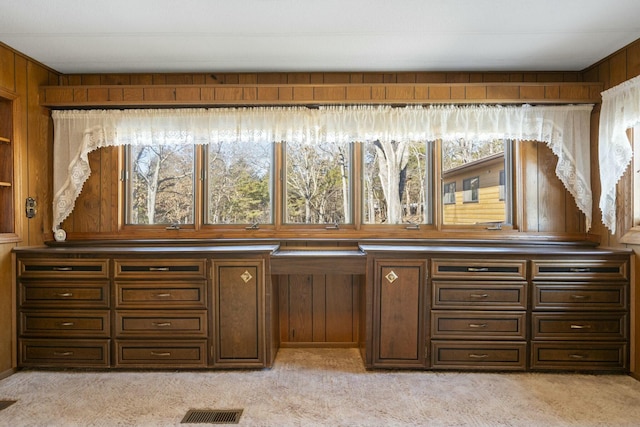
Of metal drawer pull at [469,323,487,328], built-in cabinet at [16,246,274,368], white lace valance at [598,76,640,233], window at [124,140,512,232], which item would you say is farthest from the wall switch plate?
white lace valance at [598,76,640,233]

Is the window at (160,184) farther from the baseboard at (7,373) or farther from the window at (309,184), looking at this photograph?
the baseboard at (7,373)

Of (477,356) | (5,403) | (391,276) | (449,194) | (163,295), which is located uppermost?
(449,194)

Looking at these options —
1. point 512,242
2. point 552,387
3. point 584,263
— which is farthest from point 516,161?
point 552,387

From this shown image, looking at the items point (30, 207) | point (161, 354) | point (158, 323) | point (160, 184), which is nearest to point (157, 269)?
point (158, 323)

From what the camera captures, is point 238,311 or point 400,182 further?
point 400,182

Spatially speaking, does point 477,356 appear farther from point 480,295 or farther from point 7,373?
point 7,373

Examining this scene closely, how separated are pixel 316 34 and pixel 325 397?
2.51 metres

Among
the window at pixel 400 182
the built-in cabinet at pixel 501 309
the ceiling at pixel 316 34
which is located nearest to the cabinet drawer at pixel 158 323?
the built-in cabinet at pixel 501 309

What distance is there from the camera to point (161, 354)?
326 centimetres

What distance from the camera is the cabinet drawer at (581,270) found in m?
3.20

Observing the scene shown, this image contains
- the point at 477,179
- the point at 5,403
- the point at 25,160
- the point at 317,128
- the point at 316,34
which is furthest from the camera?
the point at 477,179

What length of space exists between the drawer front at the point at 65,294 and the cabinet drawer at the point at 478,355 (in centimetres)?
259

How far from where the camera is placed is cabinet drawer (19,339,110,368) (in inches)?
129

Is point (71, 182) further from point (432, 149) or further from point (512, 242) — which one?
point (512, 242)
